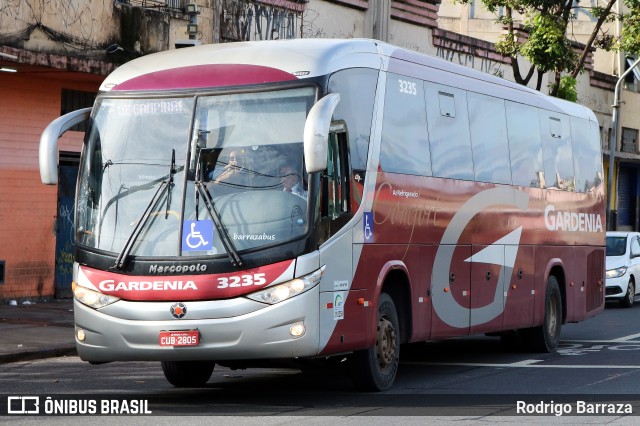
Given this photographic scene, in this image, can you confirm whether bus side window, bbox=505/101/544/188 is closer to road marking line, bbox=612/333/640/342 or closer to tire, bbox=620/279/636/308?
road marking line, bbox=612/333/640/342

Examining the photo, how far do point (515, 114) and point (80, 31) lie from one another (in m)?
8.52

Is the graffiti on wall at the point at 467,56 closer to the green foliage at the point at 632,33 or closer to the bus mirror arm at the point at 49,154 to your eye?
the green foliage at the point at 632,33

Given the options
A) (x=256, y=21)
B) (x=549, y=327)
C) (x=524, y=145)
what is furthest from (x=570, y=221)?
(x=256, y=21)

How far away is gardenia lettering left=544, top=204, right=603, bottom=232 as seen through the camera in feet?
58.7

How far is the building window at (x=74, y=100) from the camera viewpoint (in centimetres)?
2300

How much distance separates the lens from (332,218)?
38.3 ft

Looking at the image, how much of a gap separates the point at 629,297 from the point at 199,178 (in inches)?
713

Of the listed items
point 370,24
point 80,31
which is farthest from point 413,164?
point 370,24

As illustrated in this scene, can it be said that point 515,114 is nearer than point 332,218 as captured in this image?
No

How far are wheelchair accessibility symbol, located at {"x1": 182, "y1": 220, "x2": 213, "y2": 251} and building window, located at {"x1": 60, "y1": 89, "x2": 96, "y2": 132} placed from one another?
12036mm

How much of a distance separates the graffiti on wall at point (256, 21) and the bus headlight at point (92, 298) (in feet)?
46.5

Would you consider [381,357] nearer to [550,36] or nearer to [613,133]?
[550,36]

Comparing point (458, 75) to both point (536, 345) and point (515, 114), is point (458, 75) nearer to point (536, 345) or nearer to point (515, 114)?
point (515, 114)

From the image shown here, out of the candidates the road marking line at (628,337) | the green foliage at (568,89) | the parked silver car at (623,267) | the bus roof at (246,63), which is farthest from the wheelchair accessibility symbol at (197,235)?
the green foliage at (568,89)
